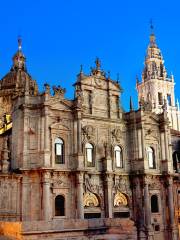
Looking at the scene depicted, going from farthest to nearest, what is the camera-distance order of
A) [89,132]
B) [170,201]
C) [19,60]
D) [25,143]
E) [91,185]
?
[19,60] < [170,201] < [89,132] < [91,185] < [25,143]

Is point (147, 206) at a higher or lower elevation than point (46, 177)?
lower

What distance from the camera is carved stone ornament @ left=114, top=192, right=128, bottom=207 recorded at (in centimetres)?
3544

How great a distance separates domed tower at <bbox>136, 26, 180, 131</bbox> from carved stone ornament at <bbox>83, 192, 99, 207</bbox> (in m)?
49.5

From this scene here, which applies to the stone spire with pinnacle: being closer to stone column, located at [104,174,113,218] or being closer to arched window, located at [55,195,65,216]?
stone column, located at [104,174,113,218]

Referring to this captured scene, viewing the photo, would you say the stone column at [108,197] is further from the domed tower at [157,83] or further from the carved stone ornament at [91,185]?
the domed tower at [157,83]

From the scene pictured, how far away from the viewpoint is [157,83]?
82.1 metres

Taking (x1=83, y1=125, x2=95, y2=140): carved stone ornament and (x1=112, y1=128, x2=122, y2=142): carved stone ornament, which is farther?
(x1=112, y1=128, x2=122, y2=142): carved stone ornament

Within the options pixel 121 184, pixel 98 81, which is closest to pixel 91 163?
pixel 121 184

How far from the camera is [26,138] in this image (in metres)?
31.9

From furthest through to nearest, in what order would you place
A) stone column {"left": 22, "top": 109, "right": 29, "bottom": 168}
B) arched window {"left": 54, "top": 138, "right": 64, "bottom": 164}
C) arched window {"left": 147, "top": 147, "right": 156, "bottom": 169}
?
arched window {"left": 147, "top": 147, "right": 156, "bottom": 169}
arched window {"left": 54, "top": 138, "right": 64, "bottom": 164}
stone column {"left": 22, "top": 109, "right": 29, "bottom": 168}

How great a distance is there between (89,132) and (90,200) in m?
6.13

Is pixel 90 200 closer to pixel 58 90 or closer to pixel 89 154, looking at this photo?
pixel 89 154

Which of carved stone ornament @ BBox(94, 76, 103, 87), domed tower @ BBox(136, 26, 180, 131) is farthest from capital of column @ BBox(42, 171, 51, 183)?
domed tower @ BBox(136, 26, 180, 131)

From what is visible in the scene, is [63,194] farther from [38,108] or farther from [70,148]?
[38,108]
